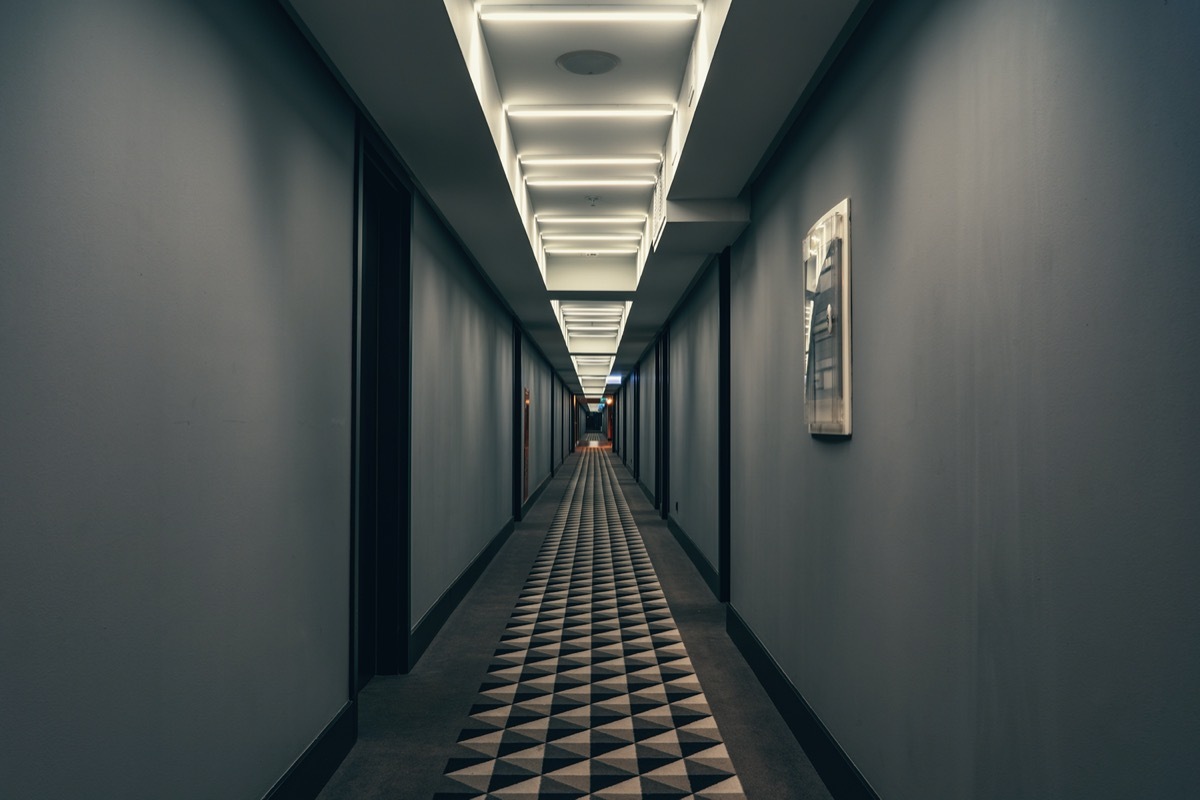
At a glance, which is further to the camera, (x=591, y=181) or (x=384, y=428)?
(x=591, y=181)

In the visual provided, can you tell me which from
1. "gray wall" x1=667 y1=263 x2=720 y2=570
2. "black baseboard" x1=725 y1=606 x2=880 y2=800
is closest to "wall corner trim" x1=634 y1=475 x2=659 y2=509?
"gray wall" x1=667 y1=263 x2=720 y2=570

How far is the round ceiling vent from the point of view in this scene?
13.7 feet

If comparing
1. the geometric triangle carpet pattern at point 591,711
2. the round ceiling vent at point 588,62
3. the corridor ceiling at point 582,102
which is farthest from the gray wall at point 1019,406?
the round ceiling vent at point 588,62

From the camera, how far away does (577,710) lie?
4.29m

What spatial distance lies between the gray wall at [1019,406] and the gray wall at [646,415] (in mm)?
10869

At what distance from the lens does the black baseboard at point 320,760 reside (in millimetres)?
2982

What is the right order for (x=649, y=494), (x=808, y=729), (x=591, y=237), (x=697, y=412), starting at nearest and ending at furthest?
1. (x=808, y=729)
2. (x=591, y=237)
3. (x=697, y=412)
4. (x=649, y=494)

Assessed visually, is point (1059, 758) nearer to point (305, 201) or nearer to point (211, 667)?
point (211, 667)

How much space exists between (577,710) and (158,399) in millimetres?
2910

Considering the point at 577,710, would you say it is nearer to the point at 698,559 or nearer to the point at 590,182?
the point at 590,182

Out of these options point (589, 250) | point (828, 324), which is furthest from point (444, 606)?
point (589, 250)

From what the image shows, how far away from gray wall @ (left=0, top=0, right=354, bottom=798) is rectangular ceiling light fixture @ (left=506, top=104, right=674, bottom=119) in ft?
5.72

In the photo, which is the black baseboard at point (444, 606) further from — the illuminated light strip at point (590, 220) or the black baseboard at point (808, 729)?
the illuminated light strip at point (590, 220)

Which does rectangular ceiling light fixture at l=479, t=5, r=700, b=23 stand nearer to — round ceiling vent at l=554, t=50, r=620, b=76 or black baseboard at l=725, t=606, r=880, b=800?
round ceiling vent at l=554, t=50, r=620, b=76
